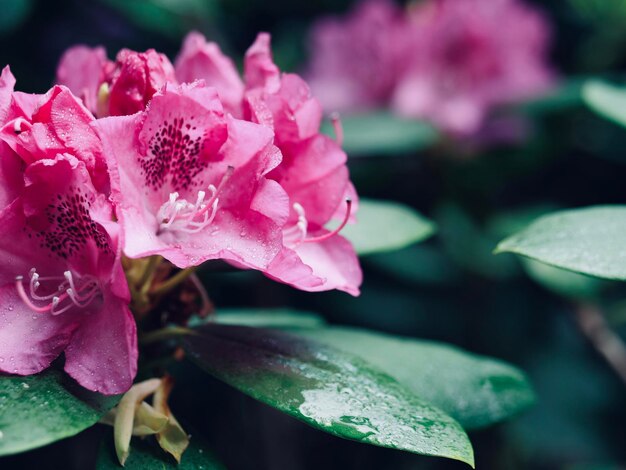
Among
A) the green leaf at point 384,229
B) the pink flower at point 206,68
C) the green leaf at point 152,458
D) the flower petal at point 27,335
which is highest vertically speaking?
the pink flower at point 206,68

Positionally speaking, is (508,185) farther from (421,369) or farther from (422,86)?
(421,369)

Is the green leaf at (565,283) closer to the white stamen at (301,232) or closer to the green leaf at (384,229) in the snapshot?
the green leaf at (384,229)

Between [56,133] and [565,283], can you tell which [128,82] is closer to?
[56,133]

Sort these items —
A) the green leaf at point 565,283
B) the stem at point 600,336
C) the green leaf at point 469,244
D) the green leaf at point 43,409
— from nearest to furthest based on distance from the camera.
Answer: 1. the green leaf at point 43,409
2. the stem at point 600,336
3. the green leaf at point 565,283
4. the green leaf at point 469,244

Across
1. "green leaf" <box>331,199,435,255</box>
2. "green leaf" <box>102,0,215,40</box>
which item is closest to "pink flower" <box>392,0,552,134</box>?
"green leaf" <box>102,0,215,40</box>

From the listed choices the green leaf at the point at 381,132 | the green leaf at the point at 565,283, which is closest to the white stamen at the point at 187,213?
the green leaf at the point at 381,132

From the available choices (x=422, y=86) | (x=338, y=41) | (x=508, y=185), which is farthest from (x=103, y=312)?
(x=508, y=185)
